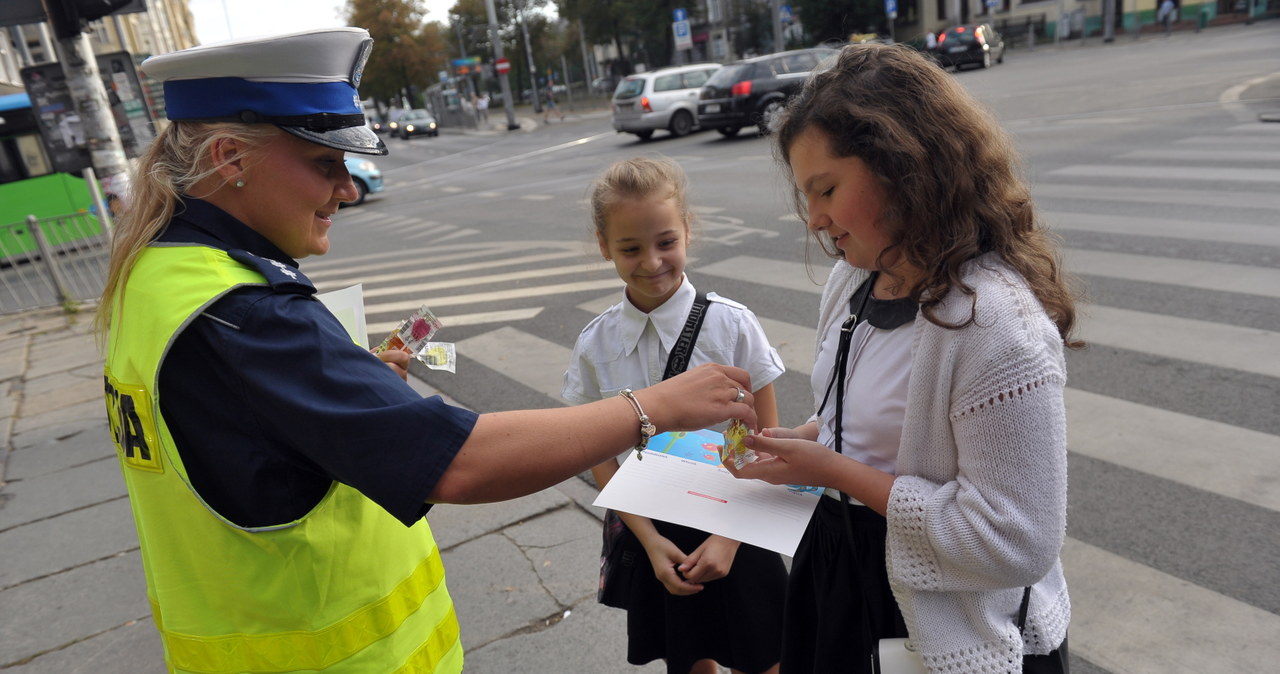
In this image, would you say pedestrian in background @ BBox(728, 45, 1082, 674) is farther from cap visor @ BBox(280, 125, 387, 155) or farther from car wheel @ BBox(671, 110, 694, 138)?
car wheel @ BBox(671, 110, 694, 138)

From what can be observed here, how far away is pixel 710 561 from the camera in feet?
6.67

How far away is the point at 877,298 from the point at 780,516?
477mm

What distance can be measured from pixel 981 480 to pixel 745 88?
17.1 m

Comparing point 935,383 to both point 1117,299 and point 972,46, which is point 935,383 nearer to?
point 1117,299

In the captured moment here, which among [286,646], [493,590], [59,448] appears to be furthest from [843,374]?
[59,448]

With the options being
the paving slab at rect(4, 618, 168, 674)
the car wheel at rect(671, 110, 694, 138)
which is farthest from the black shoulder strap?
the car wheel at rect(671, 110, 694, 138)

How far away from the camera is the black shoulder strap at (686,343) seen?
7.50 feet

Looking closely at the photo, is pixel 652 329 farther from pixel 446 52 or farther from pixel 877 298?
pixel 446 52

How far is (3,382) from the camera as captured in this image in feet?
23.5

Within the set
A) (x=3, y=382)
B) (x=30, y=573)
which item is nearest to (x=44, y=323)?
(x=3, y=382)

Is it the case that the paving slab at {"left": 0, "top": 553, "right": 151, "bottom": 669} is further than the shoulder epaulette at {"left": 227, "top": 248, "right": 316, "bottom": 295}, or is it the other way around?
the paving slab at {"left": 0, "top": 553, "right": 151, "bottom": 669}

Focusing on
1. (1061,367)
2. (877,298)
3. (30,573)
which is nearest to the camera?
(1061,367)

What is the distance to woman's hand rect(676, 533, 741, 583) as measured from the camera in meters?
2.04

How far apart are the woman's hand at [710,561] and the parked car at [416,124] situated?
43.5 m
